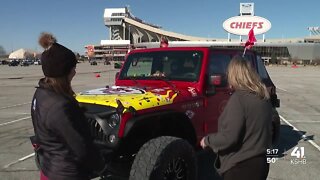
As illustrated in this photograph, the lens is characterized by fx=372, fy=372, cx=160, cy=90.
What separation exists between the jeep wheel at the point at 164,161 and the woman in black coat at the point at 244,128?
93 cm

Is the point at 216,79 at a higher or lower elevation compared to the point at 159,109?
higher

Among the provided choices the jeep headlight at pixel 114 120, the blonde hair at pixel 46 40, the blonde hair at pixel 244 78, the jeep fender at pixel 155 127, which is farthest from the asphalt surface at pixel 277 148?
the blonde hair at pixel 46 40

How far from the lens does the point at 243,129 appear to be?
2932mm

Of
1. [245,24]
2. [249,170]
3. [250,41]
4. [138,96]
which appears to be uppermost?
[245,24]

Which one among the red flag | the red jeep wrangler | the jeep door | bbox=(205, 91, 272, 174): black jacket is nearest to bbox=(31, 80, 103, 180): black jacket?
bbox=(205, 91, 272, 174): black jacket

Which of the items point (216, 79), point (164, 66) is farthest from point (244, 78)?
point (164, 66)

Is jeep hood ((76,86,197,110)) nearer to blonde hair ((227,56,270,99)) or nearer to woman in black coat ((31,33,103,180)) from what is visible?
blonde hair ((227,56,270,99))

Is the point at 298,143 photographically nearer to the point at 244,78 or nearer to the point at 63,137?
the point at 244,78

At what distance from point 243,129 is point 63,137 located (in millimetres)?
1398

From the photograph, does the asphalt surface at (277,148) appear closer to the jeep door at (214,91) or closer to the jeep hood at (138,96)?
the jeep door at (214,91)

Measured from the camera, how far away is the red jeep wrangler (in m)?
3.97

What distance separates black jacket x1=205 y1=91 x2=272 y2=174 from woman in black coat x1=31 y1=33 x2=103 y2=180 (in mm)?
1037

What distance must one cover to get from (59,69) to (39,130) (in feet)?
1.45

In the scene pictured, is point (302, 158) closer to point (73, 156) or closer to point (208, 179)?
point (208, 179)
